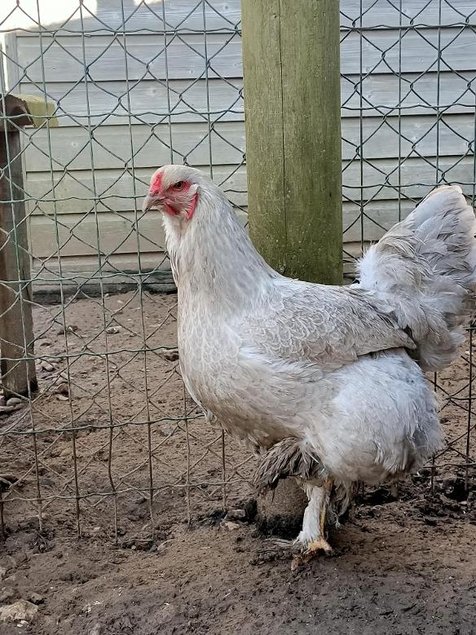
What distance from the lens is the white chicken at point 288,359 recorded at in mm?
2373

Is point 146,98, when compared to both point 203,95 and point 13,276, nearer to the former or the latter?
point 203,95

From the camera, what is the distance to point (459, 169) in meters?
6.38

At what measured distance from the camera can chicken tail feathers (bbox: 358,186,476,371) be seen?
2773mm

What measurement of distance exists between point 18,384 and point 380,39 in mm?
4097

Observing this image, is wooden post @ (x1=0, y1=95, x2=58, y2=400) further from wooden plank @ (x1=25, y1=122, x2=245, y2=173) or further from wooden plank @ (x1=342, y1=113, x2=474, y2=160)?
wooden plank @ (x1=342, y1=113, x2=474, y2=160)

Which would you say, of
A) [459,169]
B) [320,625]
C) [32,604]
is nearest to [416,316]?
[320,625]

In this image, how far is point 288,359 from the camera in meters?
2.38

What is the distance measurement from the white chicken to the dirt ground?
14.3 inches

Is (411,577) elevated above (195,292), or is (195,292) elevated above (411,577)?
(195,292)

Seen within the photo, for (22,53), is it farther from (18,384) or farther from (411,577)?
(411,577)

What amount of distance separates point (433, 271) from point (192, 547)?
4.66ft

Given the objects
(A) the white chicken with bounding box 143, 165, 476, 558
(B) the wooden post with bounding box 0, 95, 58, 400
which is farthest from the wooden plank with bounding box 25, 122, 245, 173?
(A) the white chicken with bounding box 143, 165, 476, 558

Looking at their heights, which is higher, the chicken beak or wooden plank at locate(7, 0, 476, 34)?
wooden plank at locate(7, 0, 476, 34)

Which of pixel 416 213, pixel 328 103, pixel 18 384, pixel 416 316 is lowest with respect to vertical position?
pixel 18 384
